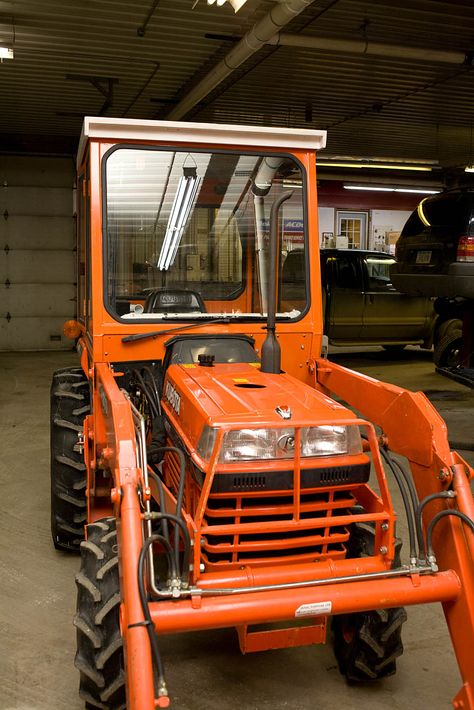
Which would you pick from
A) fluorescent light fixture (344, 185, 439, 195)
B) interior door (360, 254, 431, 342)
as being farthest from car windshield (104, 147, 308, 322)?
fluorescent light fixture (344, 185, 439, 195)

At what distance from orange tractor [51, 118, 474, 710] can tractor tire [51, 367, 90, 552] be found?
0.01 metres

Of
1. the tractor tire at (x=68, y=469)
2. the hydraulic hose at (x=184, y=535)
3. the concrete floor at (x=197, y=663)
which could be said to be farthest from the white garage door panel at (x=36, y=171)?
the hydraulic hose at (x=184, y=535)

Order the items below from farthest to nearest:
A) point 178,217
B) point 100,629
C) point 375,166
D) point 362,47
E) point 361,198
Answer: point 361,198 → point 375,166 → point 362,47 → point 178,217 → point 100,629

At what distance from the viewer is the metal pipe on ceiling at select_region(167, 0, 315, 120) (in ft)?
18.7

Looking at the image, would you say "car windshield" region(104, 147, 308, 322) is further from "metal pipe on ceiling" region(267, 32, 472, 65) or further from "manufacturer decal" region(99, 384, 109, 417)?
"metal pipe on ceiling" region(267, 32, 472, 65)

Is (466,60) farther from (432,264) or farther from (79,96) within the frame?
(79,96)

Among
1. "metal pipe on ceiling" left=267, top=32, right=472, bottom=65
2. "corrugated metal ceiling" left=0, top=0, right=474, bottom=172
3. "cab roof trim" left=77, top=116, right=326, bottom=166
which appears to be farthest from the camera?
"metal pipe on ceiling" left=267, top=32, right=472, bottom=65

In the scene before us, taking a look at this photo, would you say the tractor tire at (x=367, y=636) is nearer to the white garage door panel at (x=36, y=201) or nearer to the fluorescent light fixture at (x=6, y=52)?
the fluorescent light fixture at (x=6, y=52)

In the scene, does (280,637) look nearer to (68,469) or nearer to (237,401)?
(237,401)

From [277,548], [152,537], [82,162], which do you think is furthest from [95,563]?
[82,162]

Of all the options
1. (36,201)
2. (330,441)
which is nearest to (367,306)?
(36,201)

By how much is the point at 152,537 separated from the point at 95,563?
372 mm

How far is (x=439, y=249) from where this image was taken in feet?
26.6

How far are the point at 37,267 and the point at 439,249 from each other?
8.06 meters
